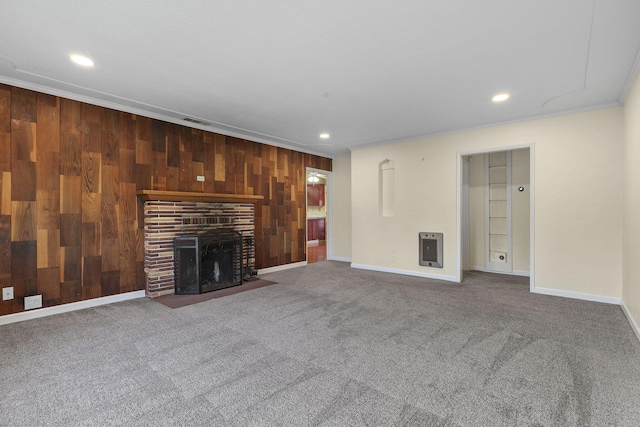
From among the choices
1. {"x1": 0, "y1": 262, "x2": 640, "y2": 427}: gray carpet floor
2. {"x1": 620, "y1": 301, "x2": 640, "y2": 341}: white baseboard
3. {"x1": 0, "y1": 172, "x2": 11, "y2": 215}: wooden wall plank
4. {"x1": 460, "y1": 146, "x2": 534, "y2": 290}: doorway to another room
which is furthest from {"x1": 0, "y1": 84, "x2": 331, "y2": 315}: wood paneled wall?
{"x1": 620, "y1": 301, "x2": 640, "y2": 341}: white baseboard

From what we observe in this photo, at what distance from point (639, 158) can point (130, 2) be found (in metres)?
4.37

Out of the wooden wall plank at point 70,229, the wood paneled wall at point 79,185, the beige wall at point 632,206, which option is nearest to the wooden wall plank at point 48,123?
the wood paneled wall at point 79,185

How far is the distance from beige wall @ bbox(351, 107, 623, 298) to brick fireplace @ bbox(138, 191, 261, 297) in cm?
333

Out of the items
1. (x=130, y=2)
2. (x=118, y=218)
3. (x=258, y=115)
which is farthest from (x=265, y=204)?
(x=130, y=2)

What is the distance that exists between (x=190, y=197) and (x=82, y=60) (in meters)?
2.02

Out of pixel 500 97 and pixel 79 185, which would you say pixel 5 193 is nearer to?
pixel 79 185

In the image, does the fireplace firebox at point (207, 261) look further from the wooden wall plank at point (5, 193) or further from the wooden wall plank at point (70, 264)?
the wooden wall plank at point (5, 193)

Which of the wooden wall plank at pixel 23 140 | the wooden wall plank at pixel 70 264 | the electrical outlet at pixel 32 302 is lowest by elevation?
the electrical outlet at pixel 32 302

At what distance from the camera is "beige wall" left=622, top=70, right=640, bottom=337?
2811 millimetres

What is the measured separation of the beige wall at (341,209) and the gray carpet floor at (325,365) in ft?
11.4

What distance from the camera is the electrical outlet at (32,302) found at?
3.17 m

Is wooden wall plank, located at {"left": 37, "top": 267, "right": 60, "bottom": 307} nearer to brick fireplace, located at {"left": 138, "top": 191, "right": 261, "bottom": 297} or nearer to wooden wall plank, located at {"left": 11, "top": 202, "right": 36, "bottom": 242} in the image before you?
wooden wall plank, located at {"left": 11, "top": 202, "right": 36, "bottom": 242}

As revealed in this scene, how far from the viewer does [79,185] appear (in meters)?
3.54

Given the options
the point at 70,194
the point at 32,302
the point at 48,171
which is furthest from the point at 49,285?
the point at 48,171
